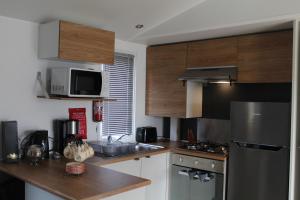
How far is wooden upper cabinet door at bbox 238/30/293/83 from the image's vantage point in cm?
303

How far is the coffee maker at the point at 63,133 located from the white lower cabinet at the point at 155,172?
0.68 m

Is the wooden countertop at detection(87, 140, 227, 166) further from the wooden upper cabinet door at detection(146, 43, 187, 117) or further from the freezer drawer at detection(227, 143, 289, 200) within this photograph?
the wooden upper cabinet door at detection(146, 43, 187, 117)

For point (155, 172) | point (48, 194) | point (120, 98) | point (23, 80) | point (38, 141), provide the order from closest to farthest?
point (48, 194) < point (38, 141) < point (23, 80) < point (155, 172) < point (120, 98)

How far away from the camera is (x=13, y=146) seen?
2672 millimetres

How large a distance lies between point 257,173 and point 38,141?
6.79 ft

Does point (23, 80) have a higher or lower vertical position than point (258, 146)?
higher

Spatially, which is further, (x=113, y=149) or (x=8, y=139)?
(x=113, y=149)

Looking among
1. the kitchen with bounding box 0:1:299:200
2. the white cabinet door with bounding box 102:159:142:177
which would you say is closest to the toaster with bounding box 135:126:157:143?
the kitchen with bounding box 0:1:299:200

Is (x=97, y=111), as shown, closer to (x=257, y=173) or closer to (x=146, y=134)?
(x=146, y=134)

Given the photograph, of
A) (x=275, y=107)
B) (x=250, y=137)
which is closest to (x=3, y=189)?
(x=250, y=137)

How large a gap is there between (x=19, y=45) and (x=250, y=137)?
2.35m

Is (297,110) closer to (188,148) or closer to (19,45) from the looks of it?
(188,148)

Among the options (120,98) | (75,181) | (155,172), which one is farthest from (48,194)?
(120,98)

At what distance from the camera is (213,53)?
3.53 meters
